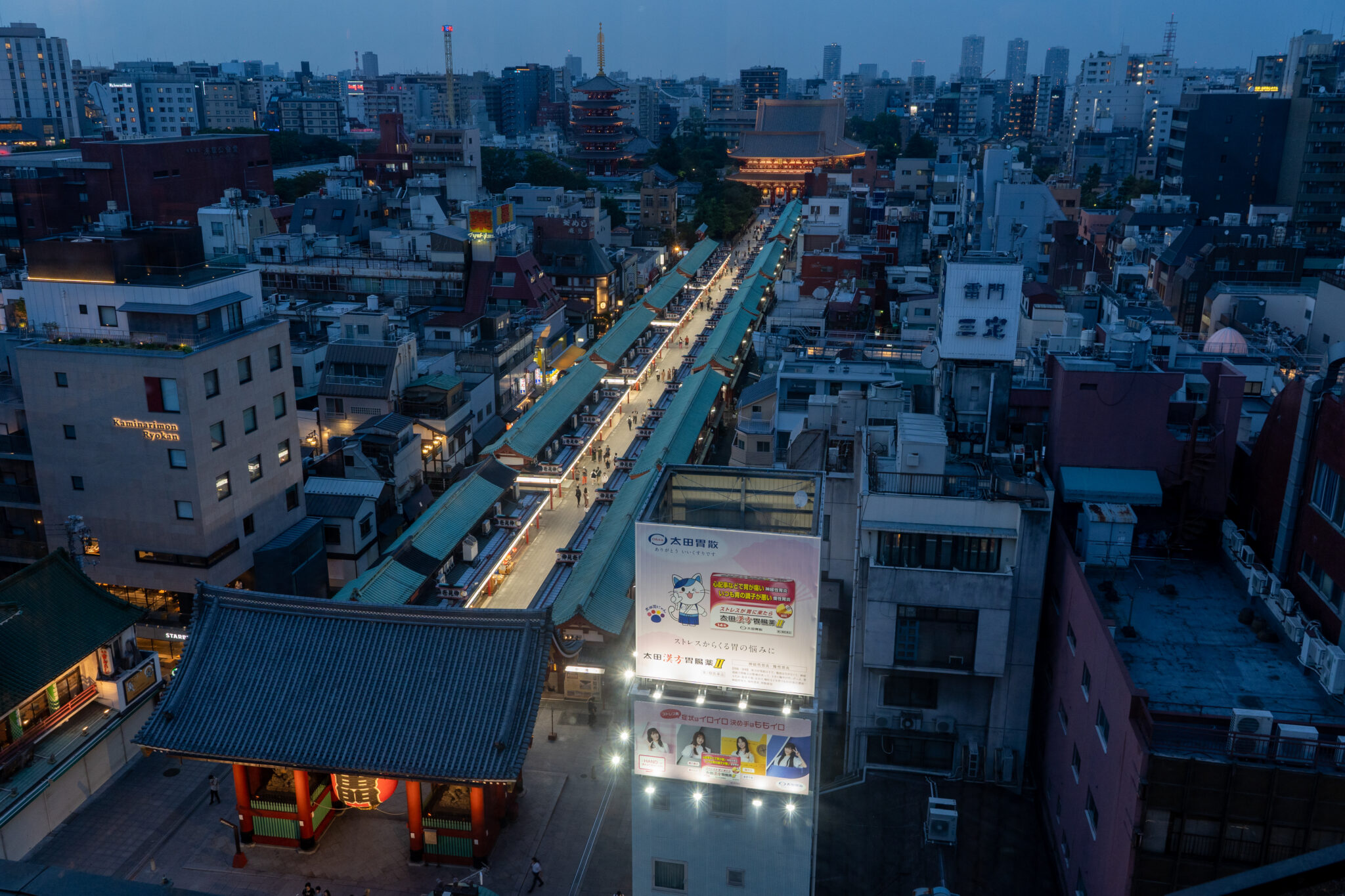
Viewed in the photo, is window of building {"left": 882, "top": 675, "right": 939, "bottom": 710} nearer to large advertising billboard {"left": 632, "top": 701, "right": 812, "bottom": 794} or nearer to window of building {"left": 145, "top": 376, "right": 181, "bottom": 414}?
large advertising billboard {"left": 632, "top": 701, "right": 812, "bottom": 794}

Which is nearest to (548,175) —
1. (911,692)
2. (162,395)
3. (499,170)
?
(499,170)

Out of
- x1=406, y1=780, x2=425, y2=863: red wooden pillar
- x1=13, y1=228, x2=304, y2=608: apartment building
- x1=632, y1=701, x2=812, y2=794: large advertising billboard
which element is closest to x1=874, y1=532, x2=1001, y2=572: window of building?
x1=632, y1=701, x2=812, y2=794: large advertising billboard

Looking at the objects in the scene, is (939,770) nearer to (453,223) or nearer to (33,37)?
(453,223)

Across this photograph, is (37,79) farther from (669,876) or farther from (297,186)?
(669,876)

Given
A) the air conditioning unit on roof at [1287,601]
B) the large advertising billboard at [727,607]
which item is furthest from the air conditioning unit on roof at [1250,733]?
the large advertising billboard at [727,607]

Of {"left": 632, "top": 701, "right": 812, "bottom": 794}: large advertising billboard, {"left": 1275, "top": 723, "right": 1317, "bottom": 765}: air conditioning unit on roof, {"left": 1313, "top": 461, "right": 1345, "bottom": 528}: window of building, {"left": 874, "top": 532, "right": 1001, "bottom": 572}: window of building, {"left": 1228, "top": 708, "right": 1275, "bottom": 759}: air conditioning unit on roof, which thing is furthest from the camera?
{"left": 874, "top": 532, "right": 1001, "bottom": 572}: window of building
